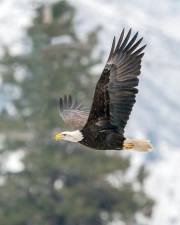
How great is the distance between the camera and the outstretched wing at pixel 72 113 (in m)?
18.0

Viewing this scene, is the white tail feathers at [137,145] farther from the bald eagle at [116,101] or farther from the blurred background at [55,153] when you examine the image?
the blurred background at [55,153]

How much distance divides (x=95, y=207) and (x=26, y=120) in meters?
4.18

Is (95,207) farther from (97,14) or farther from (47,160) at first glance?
(97,14)

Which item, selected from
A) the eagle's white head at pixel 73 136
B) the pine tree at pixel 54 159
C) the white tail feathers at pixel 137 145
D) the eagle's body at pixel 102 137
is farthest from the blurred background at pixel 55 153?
the eagle's body at pixel 102 137

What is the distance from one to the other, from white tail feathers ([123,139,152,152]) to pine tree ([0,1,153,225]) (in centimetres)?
Answer: 2082

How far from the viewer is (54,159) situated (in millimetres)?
38750

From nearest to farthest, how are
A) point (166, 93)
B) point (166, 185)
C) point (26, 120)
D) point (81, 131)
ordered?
1. point (81, 131)
2. point (26, 120)
3. point (166, 185)
4. point (166, 93)

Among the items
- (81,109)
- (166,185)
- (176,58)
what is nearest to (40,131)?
(81,109)

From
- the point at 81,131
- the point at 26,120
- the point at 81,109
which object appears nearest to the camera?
the point at 81,131

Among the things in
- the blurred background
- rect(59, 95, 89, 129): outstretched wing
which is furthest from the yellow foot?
the blurred background

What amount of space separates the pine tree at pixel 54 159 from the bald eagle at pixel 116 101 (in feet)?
68.7

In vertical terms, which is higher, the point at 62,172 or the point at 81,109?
the point at 81,109

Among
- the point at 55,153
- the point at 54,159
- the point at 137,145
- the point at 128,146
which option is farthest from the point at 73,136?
the point at 55,153

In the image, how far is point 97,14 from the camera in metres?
143
